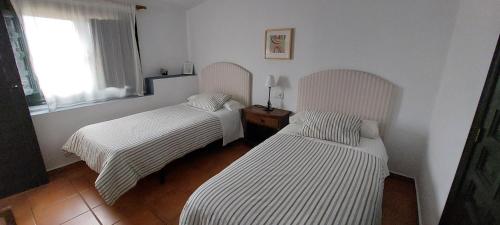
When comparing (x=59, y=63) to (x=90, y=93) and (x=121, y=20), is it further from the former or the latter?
(x=121, y=20)

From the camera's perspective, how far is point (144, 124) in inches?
98.1

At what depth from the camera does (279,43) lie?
9.15ft

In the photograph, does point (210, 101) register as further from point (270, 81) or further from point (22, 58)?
point (22, 58)

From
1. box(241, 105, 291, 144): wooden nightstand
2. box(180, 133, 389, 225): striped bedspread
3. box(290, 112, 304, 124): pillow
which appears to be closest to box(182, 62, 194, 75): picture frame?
box(241, 105, 291, 144): wooden nightstand

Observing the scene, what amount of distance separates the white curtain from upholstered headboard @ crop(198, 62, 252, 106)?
3.47 feet

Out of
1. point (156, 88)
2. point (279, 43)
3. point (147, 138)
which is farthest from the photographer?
point (156, 88)

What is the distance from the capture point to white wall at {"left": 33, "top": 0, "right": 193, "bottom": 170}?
96.0 inches

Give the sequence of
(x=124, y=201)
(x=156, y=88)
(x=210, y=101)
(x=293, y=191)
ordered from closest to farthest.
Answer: (x=293, y=191), (x=124, y=201), (x=210, y=101), (x=156, y=88)

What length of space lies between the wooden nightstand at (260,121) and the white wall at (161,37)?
65.7 inches

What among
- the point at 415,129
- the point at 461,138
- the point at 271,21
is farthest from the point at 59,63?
the point at 415,129

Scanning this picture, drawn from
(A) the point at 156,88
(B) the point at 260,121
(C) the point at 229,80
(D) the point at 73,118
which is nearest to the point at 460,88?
(B) the point at 260,121

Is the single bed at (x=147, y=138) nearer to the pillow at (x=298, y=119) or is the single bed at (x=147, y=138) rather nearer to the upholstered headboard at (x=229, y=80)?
the upholstered headboard at (x=229, y=80)

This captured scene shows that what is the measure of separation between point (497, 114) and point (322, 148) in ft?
3.74

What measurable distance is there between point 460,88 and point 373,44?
1.01 m
